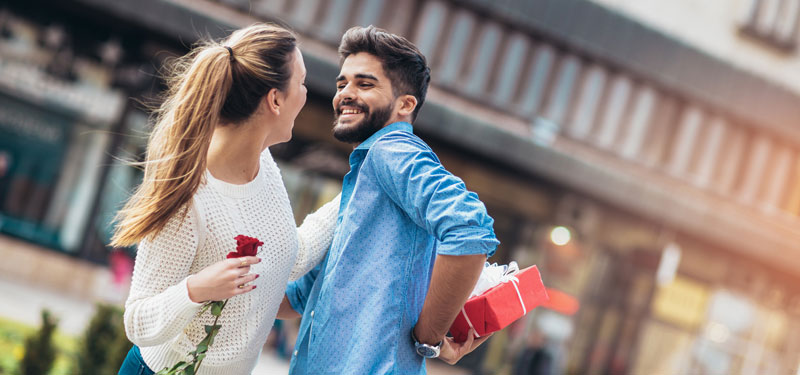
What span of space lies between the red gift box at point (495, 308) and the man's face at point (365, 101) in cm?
61

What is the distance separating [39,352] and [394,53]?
170 inches

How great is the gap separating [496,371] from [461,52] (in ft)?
19.0

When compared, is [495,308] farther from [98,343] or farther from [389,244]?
[98,343]

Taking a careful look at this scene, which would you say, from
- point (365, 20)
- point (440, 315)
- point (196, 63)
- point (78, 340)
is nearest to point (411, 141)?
point (440, 315)

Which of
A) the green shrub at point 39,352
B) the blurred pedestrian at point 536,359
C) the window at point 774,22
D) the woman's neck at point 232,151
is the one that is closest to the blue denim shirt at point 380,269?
the woman's neck at point 232,151

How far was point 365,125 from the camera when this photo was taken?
7.65ft

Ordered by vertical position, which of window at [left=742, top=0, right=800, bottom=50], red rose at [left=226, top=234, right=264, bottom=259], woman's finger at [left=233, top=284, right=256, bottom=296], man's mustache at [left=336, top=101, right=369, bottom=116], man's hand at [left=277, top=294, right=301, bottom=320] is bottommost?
man's hand at [left=277, top=294, right=301, bottom=320]

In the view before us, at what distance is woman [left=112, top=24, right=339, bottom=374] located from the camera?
6.49 ft

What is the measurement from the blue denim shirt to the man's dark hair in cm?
21

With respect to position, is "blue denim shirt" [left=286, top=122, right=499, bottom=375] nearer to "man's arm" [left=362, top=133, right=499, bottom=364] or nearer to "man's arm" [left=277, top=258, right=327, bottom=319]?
"man's arm" [left=362, top=133, right=499, bottom=364]

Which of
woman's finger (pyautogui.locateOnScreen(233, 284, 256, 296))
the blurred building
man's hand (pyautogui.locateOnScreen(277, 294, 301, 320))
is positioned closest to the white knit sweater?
woman's finger (pyautogui.locateOnScreen(233, 284, 256, 296))

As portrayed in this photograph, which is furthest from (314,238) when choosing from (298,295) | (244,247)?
(244,247)

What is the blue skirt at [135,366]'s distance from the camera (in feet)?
7.29

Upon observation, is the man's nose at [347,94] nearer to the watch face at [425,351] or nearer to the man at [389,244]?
the man at [389,244]
